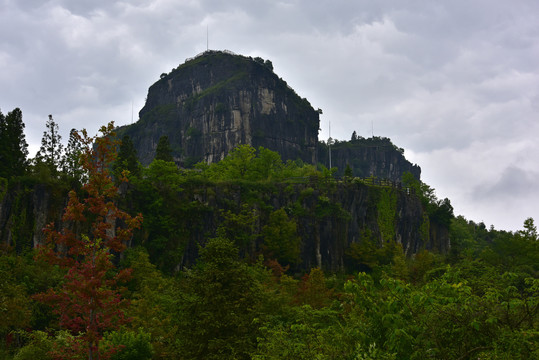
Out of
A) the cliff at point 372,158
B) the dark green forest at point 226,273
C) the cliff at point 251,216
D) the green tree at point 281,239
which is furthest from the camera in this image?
the cliff at point 372,158

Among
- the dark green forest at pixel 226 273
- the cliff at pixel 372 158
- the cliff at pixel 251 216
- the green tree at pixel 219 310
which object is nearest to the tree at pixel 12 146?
the dark green forest at pixel 226 273

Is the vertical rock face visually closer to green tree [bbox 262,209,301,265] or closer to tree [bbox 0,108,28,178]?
green tree [bbox 262,209,301,265]

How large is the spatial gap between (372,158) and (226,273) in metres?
147

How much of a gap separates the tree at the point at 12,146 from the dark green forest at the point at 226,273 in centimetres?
11

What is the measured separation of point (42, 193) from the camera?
3347 centimetres

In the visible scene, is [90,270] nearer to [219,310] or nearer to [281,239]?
[219,310]

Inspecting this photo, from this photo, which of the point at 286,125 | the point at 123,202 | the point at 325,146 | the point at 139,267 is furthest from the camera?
the point at 325,146

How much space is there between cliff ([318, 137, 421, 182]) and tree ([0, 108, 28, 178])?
378 ft

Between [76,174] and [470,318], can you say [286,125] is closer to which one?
[76,174]

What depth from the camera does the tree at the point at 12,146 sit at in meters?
37.2

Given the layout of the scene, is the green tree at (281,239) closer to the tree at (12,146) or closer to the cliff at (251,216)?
the cliff at (251,216)

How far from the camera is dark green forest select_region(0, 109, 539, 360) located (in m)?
8.15

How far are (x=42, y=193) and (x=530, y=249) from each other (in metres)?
46.0

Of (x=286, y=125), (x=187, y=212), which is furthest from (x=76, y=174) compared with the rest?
(x=286, y=125)
